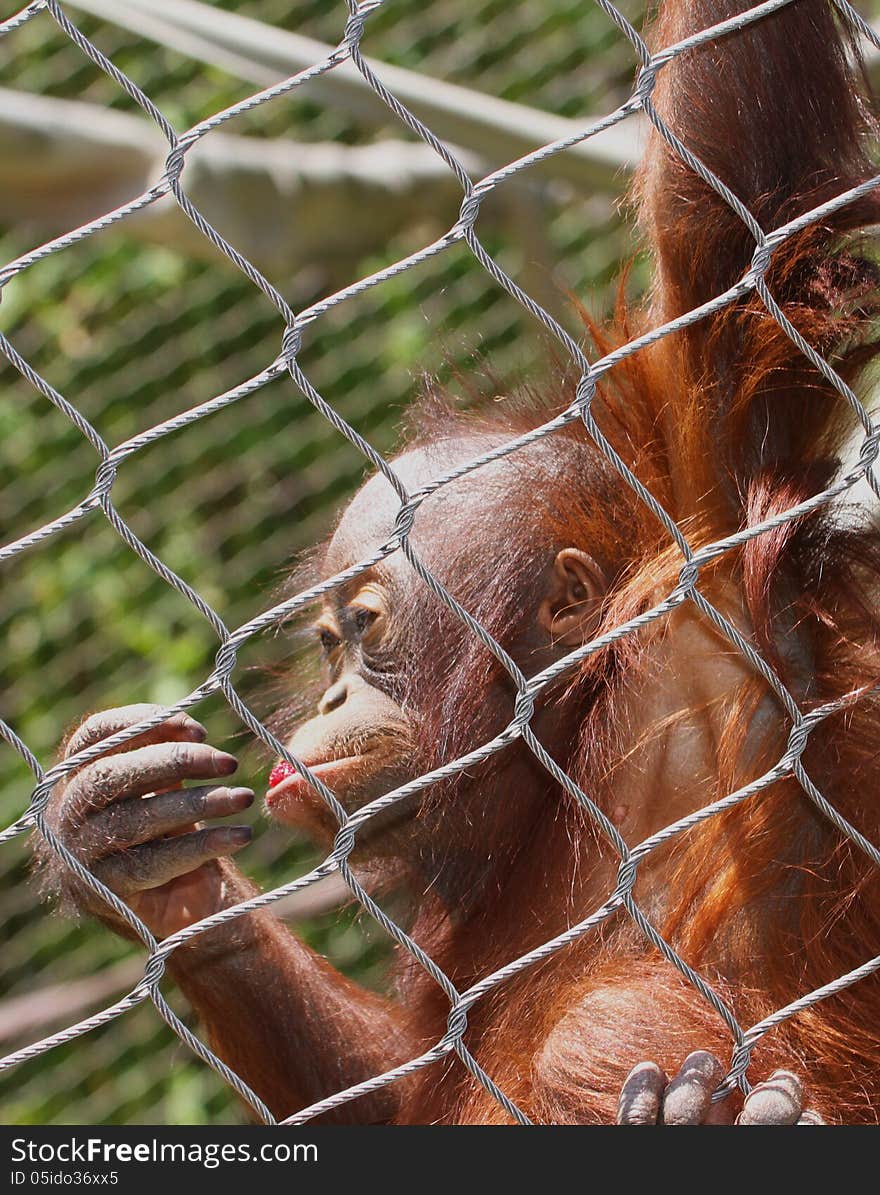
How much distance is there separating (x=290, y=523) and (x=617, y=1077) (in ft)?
7.67

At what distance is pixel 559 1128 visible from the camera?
43.0 inches

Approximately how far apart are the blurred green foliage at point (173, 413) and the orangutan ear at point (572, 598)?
1.65 m

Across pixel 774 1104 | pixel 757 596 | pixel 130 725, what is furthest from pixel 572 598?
pixel 774 1104

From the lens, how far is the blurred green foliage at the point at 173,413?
10.6ft

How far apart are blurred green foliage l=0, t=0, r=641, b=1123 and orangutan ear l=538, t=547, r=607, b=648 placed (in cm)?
165

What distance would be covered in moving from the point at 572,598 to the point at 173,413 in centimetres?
210

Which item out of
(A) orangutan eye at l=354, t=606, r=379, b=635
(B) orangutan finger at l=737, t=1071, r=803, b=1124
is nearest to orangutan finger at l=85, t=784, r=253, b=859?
(A) orangutan eye at l=354, t=606, r=379, b=635

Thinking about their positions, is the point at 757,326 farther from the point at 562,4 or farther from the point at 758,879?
the point at 562,4

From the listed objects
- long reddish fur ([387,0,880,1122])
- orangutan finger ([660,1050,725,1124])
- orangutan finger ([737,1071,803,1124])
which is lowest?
orangutan finger ([737,1071,803,1124])

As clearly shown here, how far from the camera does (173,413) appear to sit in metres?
3.48

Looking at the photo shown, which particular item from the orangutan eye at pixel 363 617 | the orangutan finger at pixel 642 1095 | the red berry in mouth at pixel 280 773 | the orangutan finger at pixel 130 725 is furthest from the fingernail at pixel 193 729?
the orangutan finger at pixel 642 1095

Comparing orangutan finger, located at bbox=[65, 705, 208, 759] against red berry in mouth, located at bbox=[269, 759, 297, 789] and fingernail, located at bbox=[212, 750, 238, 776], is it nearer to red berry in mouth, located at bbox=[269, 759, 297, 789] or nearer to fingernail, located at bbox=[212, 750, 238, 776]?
fingernail, located at bbox=[212, 750, 238, 776]

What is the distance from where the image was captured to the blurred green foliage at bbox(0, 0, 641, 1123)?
323 centimetres

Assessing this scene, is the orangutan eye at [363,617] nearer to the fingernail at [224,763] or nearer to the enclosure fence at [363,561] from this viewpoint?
the fingernail at [224,763]
